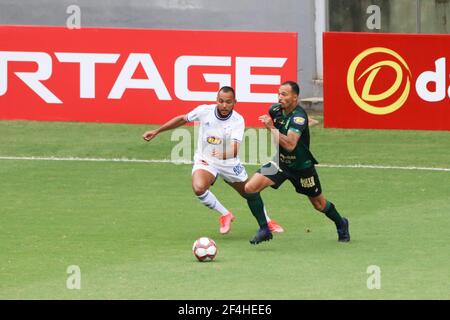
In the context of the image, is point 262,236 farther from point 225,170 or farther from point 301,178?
point 225,170

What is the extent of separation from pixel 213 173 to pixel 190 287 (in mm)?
3705

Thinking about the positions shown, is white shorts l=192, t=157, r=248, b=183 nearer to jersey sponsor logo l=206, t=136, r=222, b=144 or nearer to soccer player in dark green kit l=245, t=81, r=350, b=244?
jersey sponsor logo l=206, t=136, r=222, b=144

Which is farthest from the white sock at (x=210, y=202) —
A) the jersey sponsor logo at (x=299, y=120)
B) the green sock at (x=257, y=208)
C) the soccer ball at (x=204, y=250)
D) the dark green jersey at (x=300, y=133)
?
the soccer ball at (x=204, y=250)

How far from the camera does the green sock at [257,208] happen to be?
16295 mm

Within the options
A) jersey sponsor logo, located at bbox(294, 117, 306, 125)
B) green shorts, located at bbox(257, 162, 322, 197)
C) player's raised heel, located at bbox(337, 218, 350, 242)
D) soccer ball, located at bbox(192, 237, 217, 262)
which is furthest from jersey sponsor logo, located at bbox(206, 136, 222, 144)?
soccer ball, located at bbox(192, 237, 217, 262)

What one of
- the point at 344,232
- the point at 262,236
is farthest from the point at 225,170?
the point at 344,232

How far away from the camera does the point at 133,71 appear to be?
24.8 m

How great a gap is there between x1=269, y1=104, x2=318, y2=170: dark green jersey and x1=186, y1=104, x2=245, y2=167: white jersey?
0.89 m

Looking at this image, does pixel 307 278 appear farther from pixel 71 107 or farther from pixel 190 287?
pixel 71 107

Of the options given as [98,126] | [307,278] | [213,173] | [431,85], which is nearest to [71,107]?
[98,126]

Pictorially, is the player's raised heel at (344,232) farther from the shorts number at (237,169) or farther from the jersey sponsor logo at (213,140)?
the jersey sponsor logo at (213,140)

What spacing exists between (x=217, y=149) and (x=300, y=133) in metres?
1.55

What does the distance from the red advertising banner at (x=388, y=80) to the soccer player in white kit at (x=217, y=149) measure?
6.98m

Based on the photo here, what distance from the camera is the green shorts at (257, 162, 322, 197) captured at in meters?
16.2
